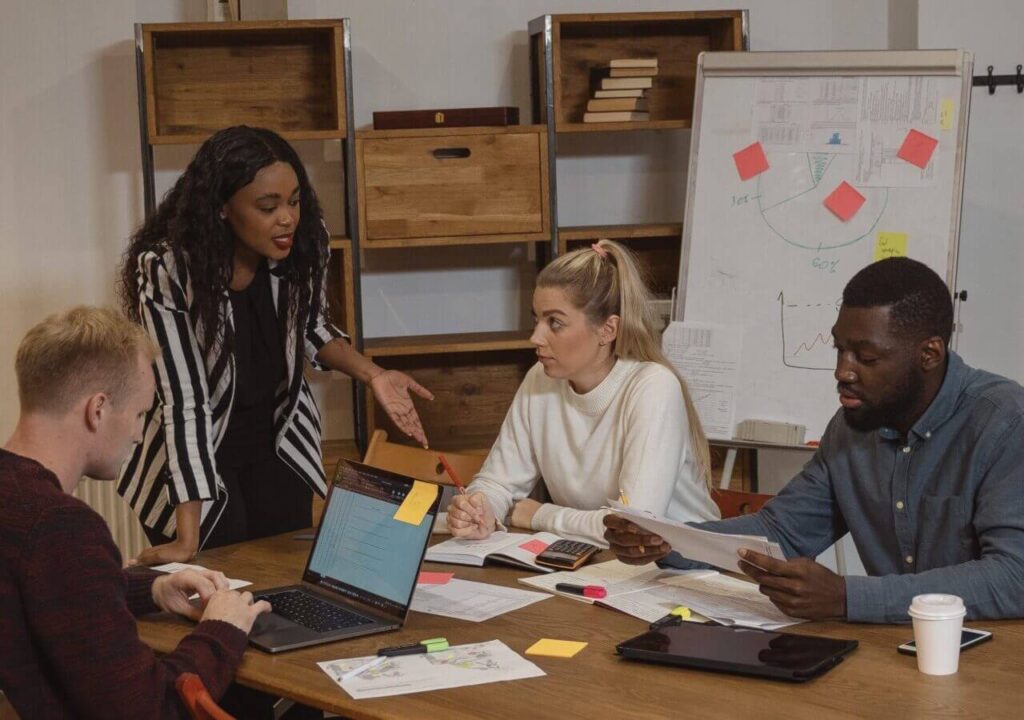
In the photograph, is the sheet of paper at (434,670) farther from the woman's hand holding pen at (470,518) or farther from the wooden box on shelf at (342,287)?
the wooden box on shelf at (342,287)

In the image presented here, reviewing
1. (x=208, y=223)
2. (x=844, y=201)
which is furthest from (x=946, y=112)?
(x=208, y=223)

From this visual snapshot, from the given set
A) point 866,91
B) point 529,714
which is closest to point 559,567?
point 529,714

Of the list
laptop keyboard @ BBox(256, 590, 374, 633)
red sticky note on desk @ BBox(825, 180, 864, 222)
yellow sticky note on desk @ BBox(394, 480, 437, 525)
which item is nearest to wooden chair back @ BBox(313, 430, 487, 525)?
laptop keyboard @ BBox(256, 590, 374, 633)

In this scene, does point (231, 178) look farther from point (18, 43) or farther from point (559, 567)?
point (18, 43)

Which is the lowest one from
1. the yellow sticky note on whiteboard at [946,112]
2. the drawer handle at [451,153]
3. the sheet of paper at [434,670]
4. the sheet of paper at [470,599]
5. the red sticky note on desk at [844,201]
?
the sheet of paper at [470,599]

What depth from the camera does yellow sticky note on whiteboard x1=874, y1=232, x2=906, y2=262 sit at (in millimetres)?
3533

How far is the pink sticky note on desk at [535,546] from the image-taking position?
95.2 inches

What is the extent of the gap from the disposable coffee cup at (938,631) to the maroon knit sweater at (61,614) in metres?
1.01

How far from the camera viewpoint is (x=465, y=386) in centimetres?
420

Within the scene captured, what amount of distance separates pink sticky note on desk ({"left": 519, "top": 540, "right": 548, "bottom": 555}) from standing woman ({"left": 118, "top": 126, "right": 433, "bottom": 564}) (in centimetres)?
53

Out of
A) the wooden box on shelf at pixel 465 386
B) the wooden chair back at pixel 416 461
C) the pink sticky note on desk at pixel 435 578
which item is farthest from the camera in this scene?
the wooden box on shelf at pixel 465 386

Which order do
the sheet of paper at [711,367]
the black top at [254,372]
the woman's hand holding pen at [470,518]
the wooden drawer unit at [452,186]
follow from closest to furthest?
the woman's hand holding pen at [470,518] < the black top at [254,372] < the sheet of paper at [711,367] < the wooden drawer unit at [452,186]

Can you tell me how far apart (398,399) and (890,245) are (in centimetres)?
153

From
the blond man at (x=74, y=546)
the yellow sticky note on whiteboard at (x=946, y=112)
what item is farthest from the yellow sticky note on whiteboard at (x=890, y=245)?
the blond man at (x=74, y=546)
